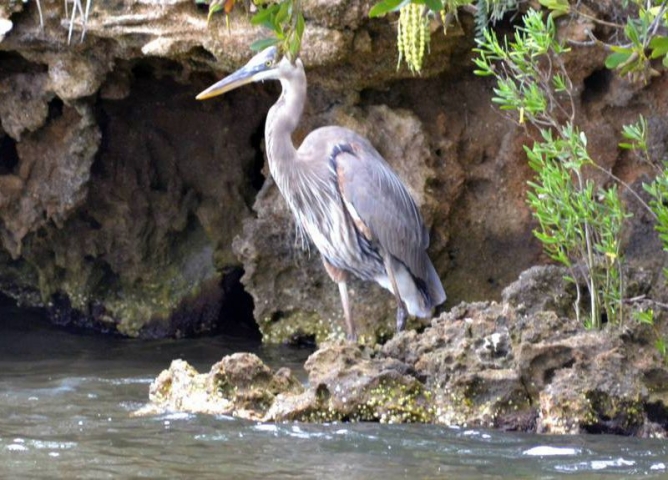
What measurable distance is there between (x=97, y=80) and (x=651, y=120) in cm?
344

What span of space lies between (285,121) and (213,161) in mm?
1831

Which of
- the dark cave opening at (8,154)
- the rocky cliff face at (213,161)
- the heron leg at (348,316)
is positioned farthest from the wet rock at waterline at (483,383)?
the dark cave opening at (8,154)

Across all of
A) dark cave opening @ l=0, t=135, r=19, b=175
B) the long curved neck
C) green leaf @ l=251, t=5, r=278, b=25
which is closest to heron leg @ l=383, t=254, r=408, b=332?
the long curved neck

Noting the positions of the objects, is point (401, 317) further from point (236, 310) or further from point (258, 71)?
point (236, 310)

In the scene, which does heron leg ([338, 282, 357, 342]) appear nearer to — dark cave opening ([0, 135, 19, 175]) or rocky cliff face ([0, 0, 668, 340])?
rocky cliff face ([0, 0, 668, 340])

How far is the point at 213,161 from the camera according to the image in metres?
9.27

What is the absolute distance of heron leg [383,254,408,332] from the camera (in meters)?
7.38

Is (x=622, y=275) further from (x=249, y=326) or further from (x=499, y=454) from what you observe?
(x=249, y=326)

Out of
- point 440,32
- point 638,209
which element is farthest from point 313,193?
point 638,209

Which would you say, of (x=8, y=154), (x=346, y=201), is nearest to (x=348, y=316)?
(x=346, y=201)

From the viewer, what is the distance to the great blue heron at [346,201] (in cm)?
732

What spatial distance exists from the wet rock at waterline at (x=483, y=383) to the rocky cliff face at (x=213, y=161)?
1261 millimetres

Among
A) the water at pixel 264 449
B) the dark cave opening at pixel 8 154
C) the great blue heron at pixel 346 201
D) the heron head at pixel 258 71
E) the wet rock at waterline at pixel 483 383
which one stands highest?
the heron head at pixel 258 71

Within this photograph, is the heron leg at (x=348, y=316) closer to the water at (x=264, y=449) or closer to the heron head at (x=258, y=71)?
the heron head at (x=258, y=71)
